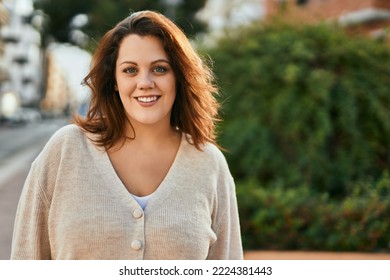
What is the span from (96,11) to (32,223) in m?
13.7

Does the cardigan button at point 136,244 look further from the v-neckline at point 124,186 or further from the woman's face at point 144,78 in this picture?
the woman's face at point 144,78

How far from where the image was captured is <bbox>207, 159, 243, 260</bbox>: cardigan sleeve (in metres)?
1.94

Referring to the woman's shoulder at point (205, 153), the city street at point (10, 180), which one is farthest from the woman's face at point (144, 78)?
the city street at point (10, 180)

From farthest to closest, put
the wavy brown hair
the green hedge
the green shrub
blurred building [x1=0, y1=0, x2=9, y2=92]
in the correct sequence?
1. blurred building [x1=0, y1=0, x2=9, y2=92]
2. the green shrub
3. the green hedge
4. the wavy brown hair

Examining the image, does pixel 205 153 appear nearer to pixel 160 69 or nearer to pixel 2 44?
pixel 160 69

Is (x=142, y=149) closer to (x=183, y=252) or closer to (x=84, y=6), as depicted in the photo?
(x=183, y=252)

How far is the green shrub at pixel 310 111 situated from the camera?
6.02 m

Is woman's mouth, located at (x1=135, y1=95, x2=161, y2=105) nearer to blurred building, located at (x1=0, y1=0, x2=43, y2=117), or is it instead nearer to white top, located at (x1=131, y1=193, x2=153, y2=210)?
white top, located at (x1=131, y1=193, x2=153, y2=210)

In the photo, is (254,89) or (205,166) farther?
(254,89)

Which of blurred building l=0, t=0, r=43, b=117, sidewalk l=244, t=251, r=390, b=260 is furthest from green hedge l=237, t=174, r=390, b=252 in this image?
blurred building l=0, t=0, r=43, b=117

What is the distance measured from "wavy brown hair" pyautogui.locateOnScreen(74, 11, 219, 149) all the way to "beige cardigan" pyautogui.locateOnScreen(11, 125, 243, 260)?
105 mm

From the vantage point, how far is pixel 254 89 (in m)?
6.51

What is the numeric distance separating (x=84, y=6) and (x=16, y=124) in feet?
57.3
